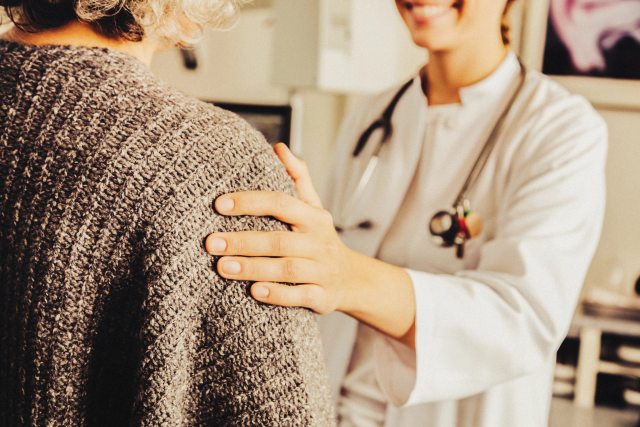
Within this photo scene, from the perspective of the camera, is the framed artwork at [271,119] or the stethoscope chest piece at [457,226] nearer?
the stethoscope chest piece at [457,226]

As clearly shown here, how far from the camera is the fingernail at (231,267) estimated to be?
1.79 ft

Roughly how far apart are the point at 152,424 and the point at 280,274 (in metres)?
0.18

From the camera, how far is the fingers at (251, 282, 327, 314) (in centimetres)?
56

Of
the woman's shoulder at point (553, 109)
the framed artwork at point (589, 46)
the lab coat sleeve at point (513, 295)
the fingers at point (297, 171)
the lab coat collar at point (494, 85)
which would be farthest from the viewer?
the framed artwork at point (589, 46)

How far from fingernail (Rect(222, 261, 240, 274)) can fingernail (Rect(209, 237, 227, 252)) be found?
1cm

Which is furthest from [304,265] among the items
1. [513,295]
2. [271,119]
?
[271,119]

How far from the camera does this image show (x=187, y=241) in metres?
0.53

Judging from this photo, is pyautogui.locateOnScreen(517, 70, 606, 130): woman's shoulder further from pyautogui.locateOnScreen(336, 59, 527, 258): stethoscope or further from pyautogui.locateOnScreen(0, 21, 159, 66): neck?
pyautogui.locateOnScreen(0, 21, 159, 66): neck

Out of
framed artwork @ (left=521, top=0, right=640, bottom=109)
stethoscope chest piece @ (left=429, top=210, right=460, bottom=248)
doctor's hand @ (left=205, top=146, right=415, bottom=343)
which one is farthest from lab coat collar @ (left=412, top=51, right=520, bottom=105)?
framed artwork @ (left=521, top=0, right=640, bottom=109)

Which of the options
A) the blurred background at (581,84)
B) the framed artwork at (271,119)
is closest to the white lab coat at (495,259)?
the blurred background at (581,84)

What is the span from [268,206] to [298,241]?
78 millimetres

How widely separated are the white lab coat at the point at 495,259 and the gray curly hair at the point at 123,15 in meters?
0.46

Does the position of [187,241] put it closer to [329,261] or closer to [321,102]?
[329,261]

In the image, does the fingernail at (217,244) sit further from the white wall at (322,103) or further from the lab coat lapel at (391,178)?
the white wall at (322,103)
